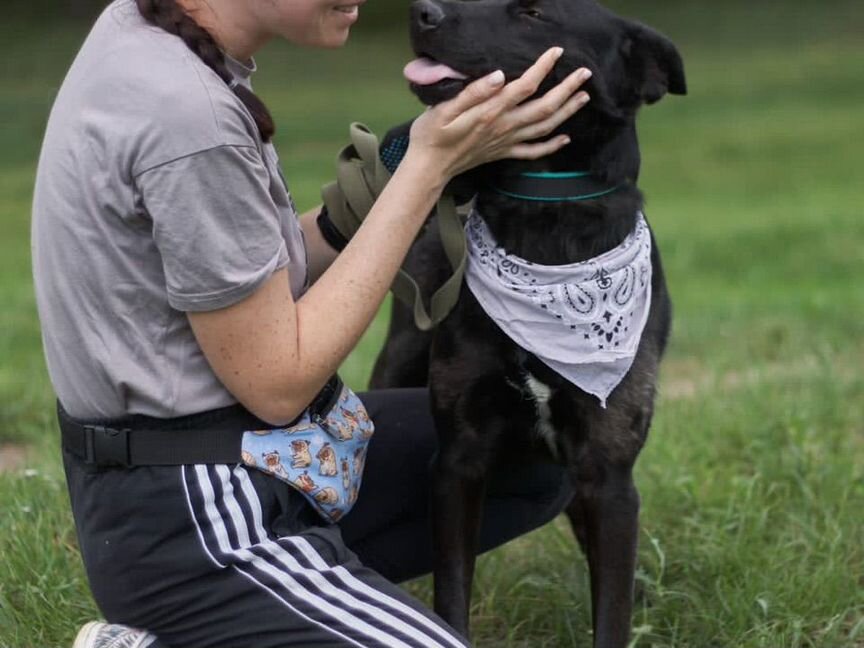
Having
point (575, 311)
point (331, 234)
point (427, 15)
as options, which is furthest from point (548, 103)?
point (331, 234)

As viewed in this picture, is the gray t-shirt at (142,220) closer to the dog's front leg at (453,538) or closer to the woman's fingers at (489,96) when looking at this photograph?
the woman's fingers at (489,96)

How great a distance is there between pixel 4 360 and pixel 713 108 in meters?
13.9

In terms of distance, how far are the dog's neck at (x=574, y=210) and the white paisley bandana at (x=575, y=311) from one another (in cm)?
3

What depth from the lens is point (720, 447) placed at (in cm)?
425

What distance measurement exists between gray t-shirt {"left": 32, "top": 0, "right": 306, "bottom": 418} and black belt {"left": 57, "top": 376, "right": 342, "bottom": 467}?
3 cm

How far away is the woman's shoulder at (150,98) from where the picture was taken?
88.5 inches

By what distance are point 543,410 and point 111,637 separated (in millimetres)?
933

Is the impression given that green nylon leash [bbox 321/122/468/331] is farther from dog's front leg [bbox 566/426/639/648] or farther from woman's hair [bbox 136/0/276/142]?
woman's hair [bbox 136/0/276/142]

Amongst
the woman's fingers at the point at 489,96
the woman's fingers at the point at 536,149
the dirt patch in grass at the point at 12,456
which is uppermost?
the woman's fingers at the point at 489,96

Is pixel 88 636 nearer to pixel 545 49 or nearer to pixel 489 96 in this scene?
pixel 489 96

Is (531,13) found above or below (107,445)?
above

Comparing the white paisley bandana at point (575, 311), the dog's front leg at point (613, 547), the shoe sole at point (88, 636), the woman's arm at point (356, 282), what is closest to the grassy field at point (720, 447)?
the dog's front leg at point (613, 547)

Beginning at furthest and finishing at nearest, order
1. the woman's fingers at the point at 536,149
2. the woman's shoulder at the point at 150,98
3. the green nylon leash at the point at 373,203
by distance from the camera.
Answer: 1. the green nylon leash at the point at 373,203
2. the woman's fingers at the point at 536,149
3. the woman's shoulder at the point at 150,98

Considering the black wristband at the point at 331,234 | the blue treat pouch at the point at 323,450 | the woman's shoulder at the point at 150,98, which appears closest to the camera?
the woman's shoulder at the point at 150,98
